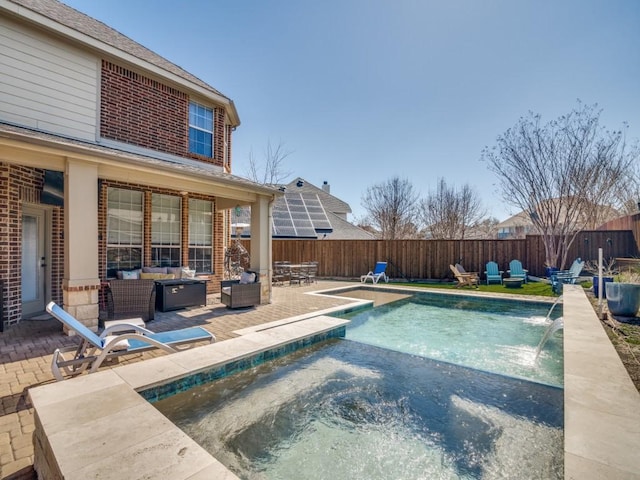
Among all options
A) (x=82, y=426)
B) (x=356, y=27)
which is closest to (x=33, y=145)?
(x=82, y=426)

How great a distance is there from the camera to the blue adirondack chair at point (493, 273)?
13.7 metres

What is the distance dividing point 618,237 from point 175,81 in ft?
63.2

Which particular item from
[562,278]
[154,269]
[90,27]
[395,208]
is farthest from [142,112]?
[395,208]

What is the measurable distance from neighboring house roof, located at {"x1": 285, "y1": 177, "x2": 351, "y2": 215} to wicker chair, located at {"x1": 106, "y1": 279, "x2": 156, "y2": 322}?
70.2 feet

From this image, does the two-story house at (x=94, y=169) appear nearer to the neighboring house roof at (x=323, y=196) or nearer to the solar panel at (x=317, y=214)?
the solar panel at (x=317, y=214)

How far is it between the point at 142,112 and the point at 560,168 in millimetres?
16220

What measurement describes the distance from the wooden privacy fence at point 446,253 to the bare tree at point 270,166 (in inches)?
296

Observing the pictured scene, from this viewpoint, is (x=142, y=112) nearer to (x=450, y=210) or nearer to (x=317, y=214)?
(x=317, y=214)

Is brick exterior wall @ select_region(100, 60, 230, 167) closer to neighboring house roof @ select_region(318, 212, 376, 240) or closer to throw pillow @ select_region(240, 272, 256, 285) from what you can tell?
throw pillow @ select_region(240, 272, 256, 285)

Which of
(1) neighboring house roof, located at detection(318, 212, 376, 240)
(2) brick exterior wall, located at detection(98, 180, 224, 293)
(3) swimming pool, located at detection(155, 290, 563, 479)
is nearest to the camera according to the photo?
(3) swimming pool, located at detection(155, 290, 563, 479)

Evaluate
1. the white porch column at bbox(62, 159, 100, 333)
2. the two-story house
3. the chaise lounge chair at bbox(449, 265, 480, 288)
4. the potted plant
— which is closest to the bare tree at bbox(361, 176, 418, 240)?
the chaise lounge chair at bbox(449, 265, 480, 288)

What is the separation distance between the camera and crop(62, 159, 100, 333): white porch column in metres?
→ 5.48

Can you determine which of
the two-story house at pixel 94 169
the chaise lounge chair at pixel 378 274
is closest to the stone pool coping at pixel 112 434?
the two-story house at pixel 94 169

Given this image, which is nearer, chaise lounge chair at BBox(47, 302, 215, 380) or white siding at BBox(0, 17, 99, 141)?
chaise lounge chair at BBox(47, 302, 215, 380)
